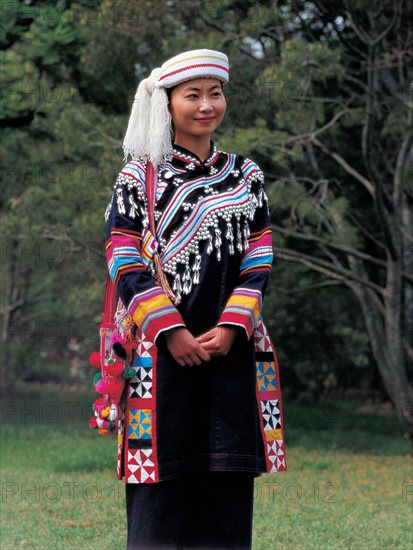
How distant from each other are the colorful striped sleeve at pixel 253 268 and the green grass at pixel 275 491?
1.89 m

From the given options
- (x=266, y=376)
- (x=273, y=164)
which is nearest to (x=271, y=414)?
(x=266, y=376)

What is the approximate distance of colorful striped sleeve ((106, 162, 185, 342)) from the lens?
9.32 feet

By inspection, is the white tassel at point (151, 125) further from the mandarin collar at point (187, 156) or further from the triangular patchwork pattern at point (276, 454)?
the triangular patchwork pattern at point (276, 454)

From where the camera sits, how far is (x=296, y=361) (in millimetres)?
13125

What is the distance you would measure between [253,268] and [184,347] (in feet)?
1.25

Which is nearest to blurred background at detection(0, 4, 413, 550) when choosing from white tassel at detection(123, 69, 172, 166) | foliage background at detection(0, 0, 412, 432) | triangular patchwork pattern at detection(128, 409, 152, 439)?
foliage background at detection(0, 0, 412, 432)

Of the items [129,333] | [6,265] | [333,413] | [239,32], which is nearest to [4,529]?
[129,333]

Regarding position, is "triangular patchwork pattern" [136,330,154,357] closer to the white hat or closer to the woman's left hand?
the woman's left hand

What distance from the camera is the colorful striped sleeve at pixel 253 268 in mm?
2898

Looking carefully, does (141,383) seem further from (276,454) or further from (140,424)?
(276,454)

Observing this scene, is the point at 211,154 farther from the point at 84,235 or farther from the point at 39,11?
the point at 39,11

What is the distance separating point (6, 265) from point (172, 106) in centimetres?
1127

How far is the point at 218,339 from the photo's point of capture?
2.87 m

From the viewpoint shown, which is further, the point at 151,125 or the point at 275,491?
the point at 275,491
